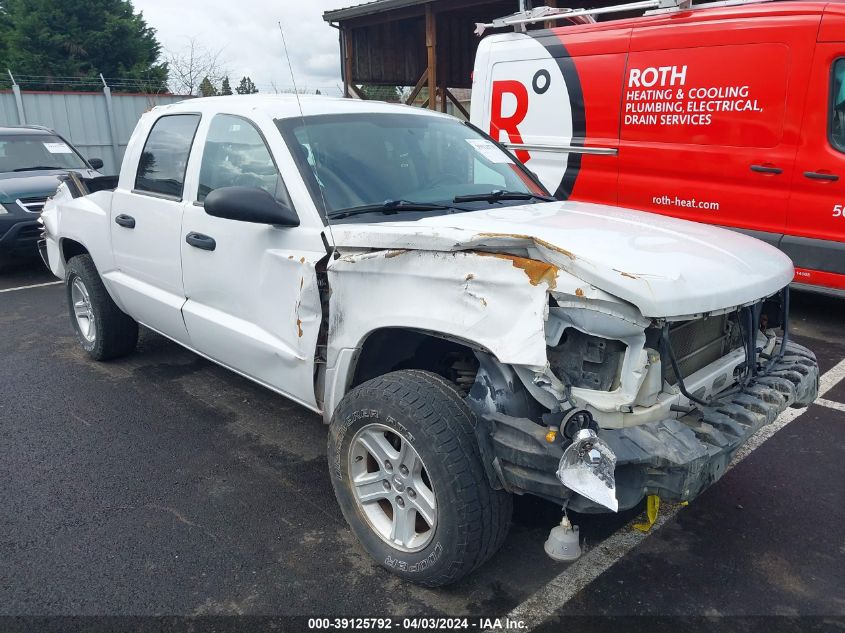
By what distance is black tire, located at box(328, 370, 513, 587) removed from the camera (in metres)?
2.44

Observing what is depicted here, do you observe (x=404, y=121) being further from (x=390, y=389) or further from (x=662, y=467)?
(x=662, y=467)

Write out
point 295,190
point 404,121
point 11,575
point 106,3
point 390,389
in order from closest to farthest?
point 390,389 → point 11,575 → point 295,190 → point 404,121 → point 106,3

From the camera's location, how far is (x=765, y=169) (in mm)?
5758

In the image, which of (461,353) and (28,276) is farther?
(28,276)

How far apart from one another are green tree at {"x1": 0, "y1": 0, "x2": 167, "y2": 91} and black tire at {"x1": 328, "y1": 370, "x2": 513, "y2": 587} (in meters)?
29.4

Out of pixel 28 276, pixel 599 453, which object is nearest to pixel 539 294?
pixel 599 453

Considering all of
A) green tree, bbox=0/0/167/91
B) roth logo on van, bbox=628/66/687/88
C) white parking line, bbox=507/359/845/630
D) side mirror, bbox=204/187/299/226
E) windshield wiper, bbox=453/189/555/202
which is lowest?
white parking line, bbox=507/359/845/630

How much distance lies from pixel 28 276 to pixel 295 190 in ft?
22.2

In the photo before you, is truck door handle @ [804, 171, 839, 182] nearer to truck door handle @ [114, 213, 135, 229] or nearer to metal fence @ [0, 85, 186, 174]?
truck door handle @ [114, 213, 135, 229]

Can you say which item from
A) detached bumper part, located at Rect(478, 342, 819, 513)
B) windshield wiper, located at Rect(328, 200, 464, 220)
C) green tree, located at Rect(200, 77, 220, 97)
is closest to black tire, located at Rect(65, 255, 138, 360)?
windshield wiper, located at Rect(328, 200, 464, 220)

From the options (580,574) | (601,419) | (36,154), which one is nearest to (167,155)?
(601,419)

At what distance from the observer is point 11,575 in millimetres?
2844

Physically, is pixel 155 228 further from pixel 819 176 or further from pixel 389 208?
pixel 819 176

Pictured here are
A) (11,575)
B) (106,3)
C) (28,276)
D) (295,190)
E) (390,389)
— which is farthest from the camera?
(106,3)
